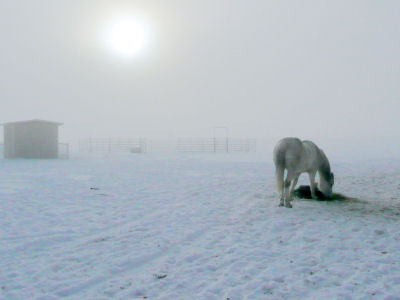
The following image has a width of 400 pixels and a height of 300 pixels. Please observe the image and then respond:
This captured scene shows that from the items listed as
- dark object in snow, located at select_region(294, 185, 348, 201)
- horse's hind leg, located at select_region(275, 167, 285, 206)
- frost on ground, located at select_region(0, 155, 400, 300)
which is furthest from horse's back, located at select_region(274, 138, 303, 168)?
dark object in snow, located at select_region(294, 185, 348, 201)

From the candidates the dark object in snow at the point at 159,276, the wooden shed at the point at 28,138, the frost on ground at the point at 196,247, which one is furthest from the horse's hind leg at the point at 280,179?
the wooden shed at the point at 28,138

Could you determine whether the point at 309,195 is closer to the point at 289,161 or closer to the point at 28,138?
the point at 289,161

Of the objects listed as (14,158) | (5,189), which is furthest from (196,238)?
(14,158)

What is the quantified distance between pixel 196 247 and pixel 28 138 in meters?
26.2

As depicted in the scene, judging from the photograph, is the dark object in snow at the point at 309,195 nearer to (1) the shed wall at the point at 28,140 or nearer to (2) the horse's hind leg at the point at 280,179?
(2) the horse's hind leg at the point at 280,179

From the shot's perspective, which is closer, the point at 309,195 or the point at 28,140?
the point at 309,195

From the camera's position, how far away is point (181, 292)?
4113 millimetres

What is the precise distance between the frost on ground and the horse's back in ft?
4.04

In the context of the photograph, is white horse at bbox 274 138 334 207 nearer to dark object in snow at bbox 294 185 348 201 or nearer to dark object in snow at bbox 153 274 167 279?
dark object in snow at bbox 294 185 348 201

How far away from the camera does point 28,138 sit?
27359mm

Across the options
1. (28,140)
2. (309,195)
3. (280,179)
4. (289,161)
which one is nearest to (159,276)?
(280,179)

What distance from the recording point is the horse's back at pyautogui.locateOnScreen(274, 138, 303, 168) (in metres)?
8.65

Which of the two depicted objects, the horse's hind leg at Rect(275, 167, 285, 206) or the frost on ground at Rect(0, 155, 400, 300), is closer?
the frost on ground at Rect(0, 155, 400, 300)

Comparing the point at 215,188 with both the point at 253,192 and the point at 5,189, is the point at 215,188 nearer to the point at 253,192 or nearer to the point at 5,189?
the point at 253,192
